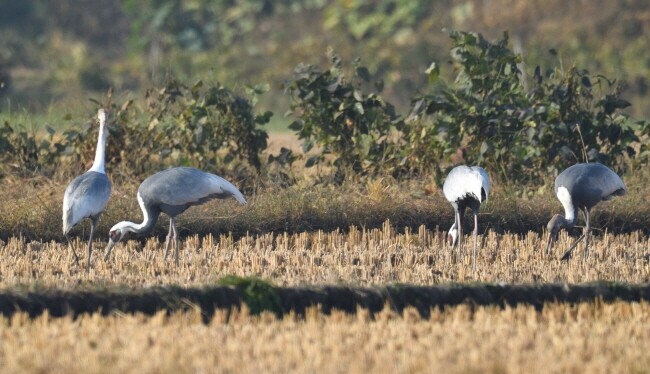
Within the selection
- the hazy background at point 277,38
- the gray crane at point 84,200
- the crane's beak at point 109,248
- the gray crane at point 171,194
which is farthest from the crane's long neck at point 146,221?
the hazy background at point 277,38

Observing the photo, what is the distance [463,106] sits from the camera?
12688 millimetres

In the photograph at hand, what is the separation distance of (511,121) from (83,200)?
482 cm

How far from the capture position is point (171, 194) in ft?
32.7

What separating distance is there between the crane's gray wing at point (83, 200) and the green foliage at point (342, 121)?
3.47 meters

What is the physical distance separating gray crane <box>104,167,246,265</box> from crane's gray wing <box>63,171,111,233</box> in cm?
34

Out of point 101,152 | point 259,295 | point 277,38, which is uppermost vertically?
point 277,38

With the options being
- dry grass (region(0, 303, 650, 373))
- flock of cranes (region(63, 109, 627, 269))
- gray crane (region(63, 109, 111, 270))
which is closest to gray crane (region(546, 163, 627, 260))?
flock of cranes (region(63, 109, 627, 269))

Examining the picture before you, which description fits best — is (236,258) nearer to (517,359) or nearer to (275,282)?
(275,282)

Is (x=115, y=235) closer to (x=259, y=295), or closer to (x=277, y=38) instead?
(x=259, y=295)

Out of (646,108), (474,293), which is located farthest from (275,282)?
(646,108)

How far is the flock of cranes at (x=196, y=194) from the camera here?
966cm

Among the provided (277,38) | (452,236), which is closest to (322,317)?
(452,236)

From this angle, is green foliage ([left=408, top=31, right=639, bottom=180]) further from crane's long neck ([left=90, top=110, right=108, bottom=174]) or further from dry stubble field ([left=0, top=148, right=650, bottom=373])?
crane's long neck ([left=90, top=110, right=108, bottom=174])

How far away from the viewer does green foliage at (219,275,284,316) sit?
7352mm
